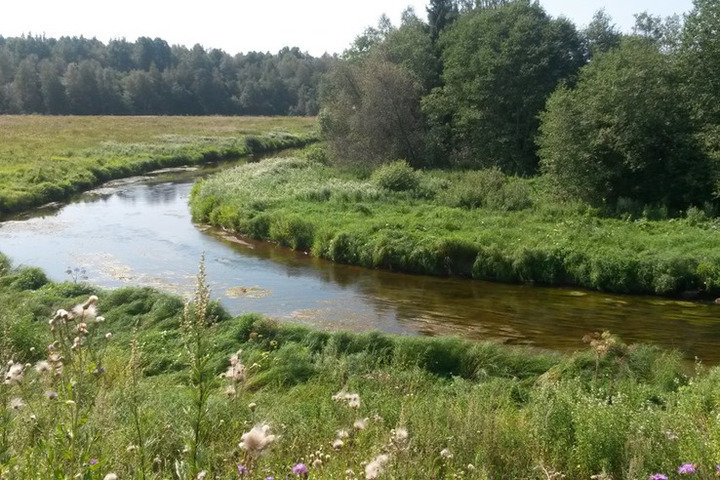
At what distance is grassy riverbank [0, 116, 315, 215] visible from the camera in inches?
1237

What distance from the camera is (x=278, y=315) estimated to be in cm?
1519

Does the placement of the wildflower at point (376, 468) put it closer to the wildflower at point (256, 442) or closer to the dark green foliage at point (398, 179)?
the wildflower at point (256, 442)

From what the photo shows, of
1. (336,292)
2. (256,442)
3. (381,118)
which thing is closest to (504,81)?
(381,118)

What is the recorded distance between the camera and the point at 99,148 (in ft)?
148

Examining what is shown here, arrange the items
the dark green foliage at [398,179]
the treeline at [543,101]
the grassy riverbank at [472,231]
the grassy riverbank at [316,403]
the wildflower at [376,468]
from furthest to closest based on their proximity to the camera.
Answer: the dark green foliage at [398,179]
the treeline at [543,101]
the grassy riverbank at [472,231]
the grassy riverbank at [316,403]
the wildflower at [376,468]

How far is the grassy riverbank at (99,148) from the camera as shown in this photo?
31.4 m

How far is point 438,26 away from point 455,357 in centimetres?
3454

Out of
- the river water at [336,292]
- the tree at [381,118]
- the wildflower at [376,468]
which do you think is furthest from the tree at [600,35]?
the wildflower at [376,468]

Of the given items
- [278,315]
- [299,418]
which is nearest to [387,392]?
[299,418]

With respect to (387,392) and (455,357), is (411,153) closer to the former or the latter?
(455,357)

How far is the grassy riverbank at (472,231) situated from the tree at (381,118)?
651cm

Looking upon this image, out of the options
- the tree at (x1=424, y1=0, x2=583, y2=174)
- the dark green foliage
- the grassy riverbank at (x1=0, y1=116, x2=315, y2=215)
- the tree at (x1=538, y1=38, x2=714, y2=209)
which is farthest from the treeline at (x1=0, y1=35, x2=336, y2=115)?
the tree at (x1=538, y1=38, x2=714, y2=209)

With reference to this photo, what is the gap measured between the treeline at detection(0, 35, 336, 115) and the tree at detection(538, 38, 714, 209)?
53204 millimetres

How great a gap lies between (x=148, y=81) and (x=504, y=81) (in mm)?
76356
